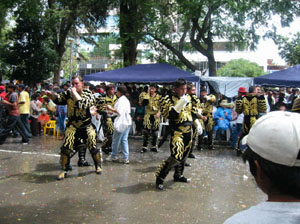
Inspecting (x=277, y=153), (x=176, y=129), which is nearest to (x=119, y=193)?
(x=176, y=129)

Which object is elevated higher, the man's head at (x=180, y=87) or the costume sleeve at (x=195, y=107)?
the man's head at (x=180, y=87)

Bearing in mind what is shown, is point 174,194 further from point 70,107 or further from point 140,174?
point 70,107

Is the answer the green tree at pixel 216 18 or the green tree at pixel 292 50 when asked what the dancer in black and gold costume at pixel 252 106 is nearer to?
the green tree at pixel 216 18

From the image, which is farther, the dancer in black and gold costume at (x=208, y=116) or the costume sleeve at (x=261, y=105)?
the dancer in black and gold costume at (x=208, y=116)

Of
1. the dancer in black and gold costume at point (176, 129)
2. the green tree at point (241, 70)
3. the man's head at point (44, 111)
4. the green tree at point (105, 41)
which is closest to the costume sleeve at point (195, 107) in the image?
the dancer in black and gold costume at point (176, 129)

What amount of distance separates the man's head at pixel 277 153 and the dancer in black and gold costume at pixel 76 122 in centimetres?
535

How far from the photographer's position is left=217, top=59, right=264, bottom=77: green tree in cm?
4212

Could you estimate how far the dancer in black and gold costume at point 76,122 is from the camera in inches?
260

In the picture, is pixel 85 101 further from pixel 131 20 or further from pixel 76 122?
pixel 131 20

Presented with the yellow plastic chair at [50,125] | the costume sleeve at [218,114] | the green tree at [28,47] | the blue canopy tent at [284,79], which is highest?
the green tree at [28,47]

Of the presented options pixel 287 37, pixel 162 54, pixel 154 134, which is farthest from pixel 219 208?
pixel 287 37

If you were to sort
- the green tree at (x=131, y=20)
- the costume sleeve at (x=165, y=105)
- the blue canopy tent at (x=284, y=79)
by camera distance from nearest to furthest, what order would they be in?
1. the costume sleeve at (x=165, y=105)
2. the blue canopy tent at (x=284, y=79)
3. the green tree at (x=131, y=20)

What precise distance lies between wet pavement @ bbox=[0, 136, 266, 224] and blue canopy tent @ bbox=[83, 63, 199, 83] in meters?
4.90

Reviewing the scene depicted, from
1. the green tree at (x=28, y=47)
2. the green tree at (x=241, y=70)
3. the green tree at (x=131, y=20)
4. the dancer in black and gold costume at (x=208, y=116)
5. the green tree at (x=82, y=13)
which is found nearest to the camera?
the dancer in black and gold costume at (x=208, y=116)
